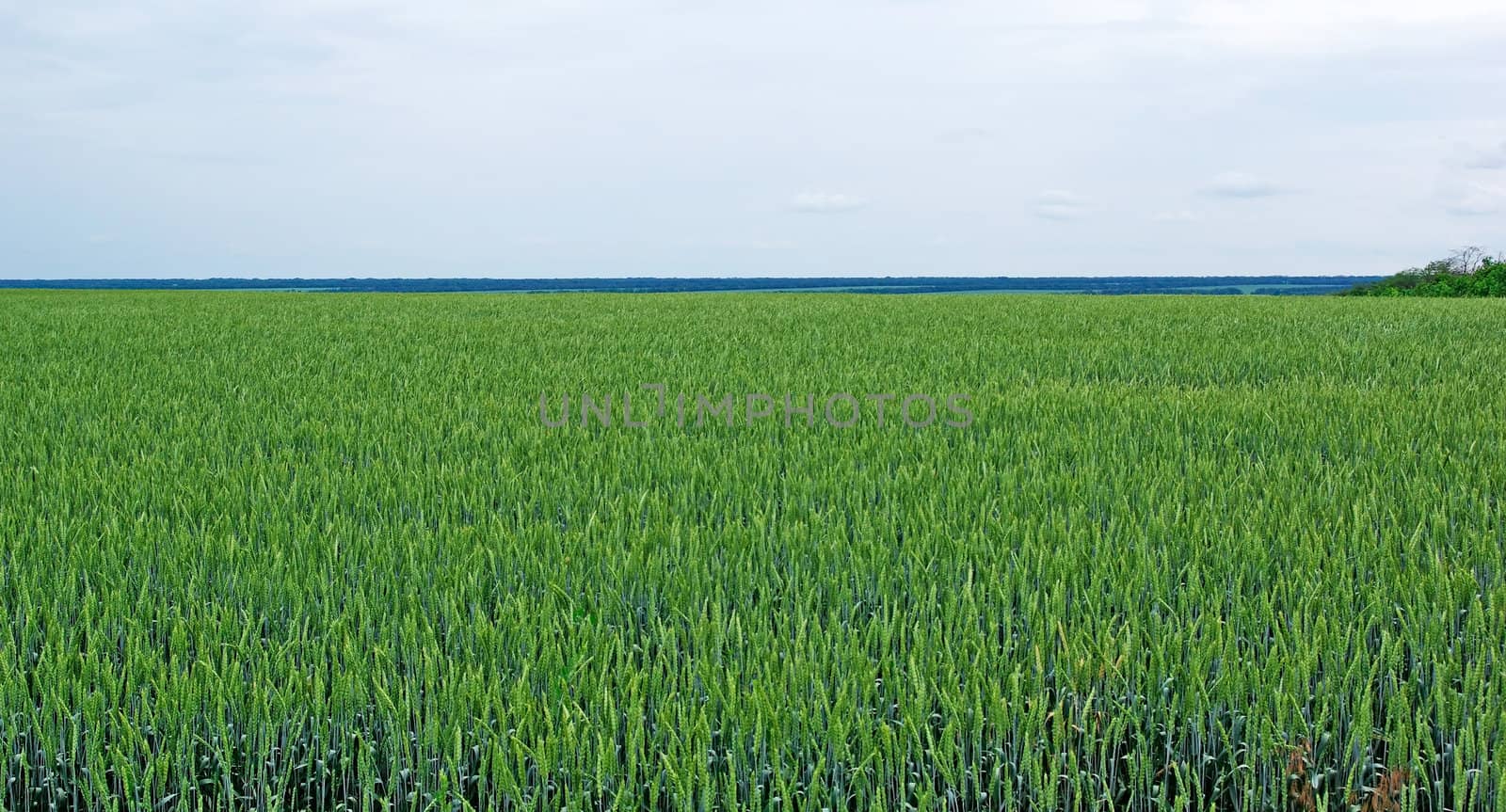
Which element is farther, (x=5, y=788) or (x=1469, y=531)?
(x=1469, y=531)

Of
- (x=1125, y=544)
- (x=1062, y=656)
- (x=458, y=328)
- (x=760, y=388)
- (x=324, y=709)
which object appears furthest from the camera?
(x=458, y=328)

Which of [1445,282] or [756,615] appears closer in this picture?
[756,615]

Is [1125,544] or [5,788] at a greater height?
[1125,544]

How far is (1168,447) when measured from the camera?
4.90 meters

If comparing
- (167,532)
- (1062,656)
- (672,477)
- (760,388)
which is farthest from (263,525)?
(760,388)

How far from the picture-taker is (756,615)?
94.2 inches

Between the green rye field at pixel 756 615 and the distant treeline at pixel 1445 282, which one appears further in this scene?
the distant treeline at pixel 1445 282

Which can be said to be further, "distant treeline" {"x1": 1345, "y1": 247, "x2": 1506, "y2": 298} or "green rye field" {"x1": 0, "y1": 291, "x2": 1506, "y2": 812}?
"distant treeline" {"x1": 1345, "y1": 247, "x2": 1506, "y2": 298}

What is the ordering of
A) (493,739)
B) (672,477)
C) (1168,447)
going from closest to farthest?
(493,739) → (672,477) → (1168,447)

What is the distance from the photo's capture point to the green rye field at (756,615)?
1.90 m

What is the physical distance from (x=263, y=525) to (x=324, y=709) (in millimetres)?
1575

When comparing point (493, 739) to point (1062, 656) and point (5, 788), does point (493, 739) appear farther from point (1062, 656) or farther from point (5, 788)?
point (1062, 656)

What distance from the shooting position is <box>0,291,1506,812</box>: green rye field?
1.90m

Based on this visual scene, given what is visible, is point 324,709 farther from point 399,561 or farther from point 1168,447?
point 1168,447
